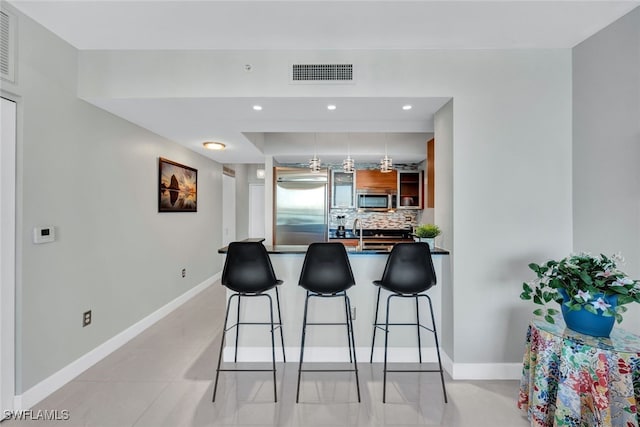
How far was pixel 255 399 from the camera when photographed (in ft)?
6.89

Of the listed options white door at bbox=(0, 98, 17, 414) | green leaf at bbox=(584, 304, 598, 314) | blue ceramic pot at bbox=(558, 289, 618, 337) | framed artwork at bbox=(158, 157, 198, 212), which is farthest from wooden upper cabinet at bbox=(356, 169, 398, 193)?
white door at bbox=(0, 98, 17, 414)

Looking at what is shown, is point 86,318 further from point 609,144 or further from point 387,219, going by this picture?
point 387,219

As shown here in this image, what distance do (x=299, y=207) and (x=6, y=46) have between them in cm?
373

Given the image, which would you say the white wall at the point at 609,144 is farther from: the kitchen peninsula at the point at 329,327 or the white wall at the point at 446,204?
the kitchen peninsula at the point at 329,327

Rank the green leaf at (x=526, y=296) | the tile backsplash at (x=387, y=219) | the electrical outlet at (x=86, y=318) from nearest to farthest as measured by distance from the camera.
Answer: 1. the green leaf at (x=526, y=296)
2. the electrical outlet at (x=86, y=318)
3. the tile backsplash at (x=387, y=219)

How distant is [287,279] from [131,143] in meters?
2.21

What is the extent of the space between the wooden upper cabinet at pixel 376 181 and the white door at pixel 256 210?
8.56ft

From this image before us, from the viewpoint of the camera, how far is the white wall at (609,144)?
6.26ft

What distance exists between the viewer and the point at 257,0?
6.04 ft

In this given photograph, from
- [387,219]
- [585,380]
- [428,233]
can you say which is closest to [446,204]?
[428,233]

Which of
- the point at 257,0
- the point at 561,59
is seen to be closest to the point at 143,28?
the point at 257,0

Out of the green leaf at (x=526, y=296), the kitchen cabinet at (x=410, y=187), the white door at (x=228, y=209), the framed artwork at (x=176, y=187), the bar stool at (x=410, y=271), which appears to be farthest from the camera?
the white door at (x=228, y=209)

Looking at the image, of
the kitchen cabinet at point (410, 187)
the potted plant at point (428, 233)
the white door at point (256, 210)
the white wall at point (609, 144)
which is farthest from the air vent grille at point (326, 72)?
the white door at point (256, 210)

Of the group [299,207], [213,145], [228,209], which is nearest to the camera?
[213,145]
